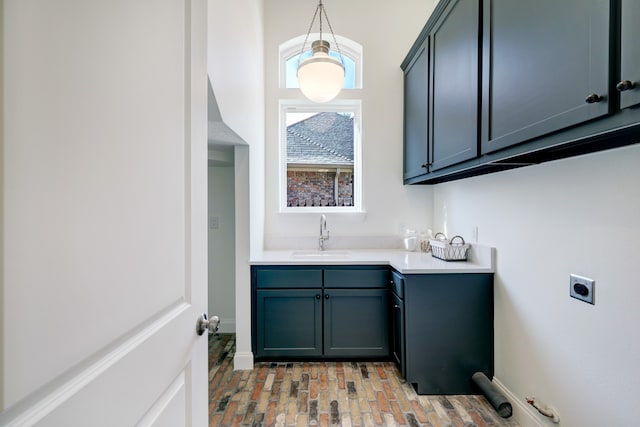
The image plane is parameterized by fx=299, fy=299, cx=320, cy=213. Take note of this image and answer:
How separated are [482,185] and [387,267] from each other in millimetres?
914

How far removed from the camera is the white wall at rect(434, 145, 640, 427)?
117 centimetres

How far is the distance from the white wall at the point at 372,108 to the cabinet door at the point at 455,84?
0.77 metres

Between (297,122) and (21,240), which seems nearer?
(21,240)

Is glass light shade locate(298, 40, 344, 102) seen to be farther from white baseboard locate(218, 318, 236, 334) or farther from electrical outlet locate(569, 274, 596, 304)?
white baseboard locate(218, 318, 236, 334)

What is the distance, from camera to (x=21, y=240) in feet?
1.35

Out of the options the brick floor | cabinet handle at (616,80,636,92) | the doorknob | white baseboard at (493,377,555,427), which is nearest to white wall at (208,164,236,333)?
the brick floor

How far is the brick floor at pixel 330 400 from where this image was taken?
1.76 metres

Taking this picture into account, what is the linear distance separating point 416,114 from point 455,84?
0.71 metres

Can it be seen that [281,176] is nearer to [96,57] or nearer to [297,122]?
[297,122]

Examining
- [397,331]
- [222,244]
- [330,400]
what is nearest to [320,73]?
[222,244]

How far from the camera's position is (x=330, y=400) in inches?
76.4

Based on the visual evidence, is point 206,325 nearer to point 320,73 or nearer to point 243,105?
point 243,105

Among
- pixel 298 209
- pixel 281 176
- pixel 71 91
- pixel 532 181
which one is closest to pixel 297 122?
pixel 281 176

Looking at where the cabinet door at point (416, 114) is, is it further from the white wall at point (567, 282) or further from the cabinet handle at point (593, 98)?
the cabinet handle at point (593, 98)
